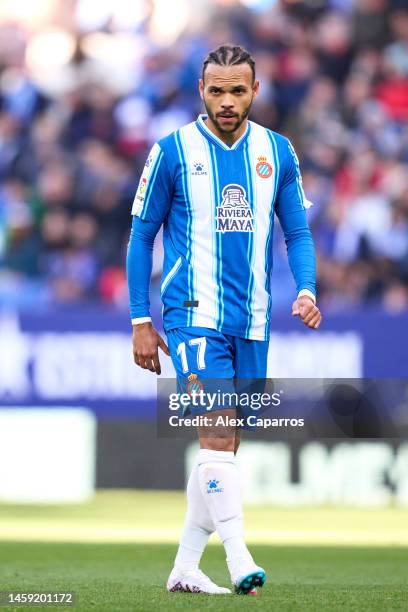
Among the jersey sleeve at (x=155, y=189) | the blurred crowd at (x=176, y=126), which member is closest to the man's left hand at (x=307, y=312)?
the jersey sleeve at (x=155, y=189)

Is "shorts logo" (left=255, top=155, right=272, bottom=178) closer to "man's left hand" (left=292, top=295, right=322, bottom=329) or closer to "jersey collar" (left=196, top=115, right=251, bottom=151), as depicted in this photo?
"jersey collar" (left=196, top=115, right=251, bottom=151)

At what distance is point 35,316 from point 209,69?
7.16 m

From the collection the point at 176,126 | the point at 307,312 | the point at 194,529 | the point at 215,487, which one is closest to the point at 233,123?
the point at 307,312

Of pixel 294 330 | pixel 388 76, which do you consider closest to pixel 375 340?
pixel 294 330

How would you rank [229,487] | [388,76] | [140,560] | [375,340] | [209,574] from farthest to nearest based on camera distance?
[388,76], [375,340], [140,560], [209,574], [229,487]

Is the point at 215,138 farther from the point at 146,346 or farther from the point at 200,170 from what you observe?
the point at 146,346

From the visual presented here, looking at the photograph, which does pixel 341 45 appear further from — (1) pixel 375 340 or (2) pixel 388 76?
(1) pixel 375 340

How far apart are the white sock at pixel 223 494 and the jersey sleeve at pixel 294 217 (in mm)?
818

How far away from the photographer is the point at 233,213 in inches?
216

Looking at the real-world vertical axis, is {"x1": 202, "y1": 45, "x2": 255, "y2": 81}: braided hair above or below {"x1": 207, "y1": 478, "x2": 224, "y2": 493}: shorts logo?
above

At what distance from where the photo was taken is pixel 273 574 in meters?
6.80

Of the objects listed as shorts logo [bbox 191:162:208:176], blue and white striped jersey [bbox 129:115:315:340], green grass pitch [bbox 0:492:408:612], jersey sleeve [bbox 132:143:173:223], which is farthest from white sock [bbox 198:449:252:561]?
shorts logo [bbox 191:162:208:176]

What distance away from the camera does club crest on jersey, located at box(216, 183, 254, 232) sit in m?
5.49

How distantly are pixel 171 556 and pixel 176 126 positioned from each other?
8006mm
